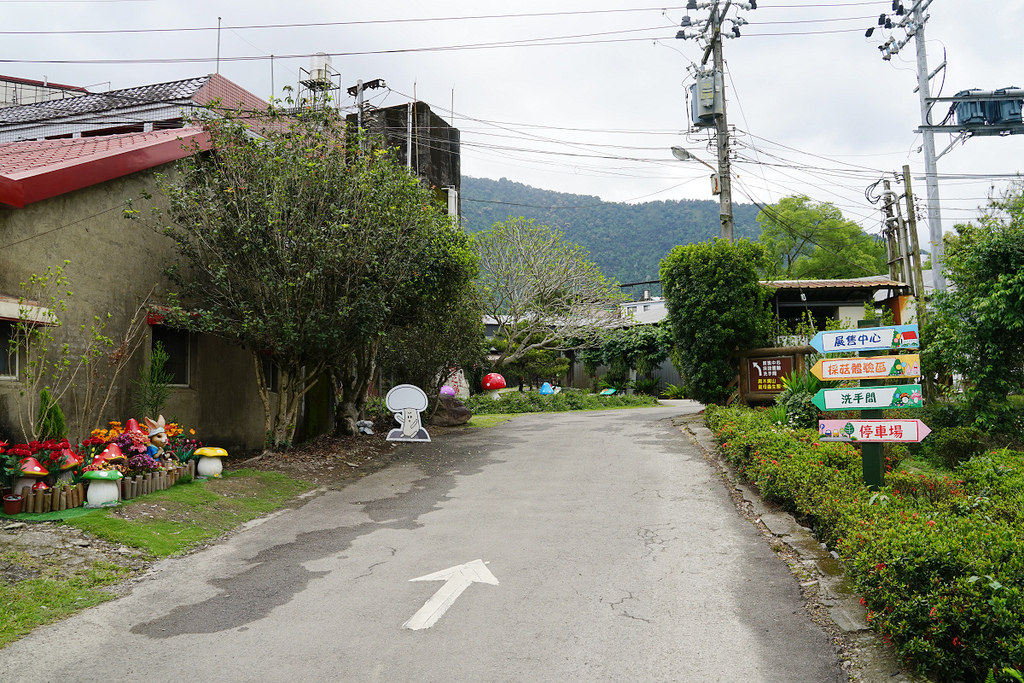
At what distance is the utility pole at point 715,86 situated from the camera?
2139cm

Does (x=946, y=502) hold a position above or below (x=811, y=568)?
above

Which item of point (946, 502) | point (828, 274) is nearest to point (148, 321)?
point (946, 502)

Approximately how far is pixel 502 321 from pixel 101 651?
23022mm

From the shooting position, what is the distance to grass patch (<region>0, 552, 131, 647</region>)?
5.68 m

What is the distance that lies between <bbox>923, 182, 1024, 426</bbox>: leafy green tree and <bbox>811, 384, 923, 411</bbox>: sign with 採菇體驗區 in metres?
4.75

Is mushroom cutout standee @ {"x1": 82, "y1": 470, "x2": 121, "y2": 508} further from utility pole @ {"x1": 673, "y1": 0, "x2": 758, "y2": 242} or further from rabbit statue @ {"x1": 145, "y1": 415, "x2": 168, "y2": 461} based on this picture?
utility pole @ {"x1": 673, "y1": 0, "x2": 758, "y2": 242}

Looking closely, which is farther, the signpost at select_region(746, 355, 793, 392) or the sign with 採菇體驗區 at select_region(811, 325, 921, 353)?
the signpost at select_region(746, 355, 793, 392)

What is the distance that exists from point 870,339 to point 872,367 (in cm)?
31

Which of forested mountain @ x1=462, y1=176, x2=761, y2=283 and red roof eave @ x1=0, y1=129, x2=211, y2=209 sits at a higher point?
forested mountain @ x1=462, y1=176, x2=761, y2=283

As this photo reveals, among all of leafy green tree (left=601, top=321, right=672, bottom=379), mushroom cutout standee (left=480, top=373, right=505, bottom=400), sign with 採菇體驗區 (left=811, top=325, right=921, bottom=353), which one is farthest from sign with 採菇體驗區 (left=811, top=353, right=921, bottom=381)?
leafy green tree (left=601, top=321, right=672, bottom=379)

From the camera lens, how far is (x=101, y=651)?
17.2ft

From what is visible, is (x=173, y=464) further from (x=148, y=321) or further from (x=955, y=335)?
(x=955, y=335)

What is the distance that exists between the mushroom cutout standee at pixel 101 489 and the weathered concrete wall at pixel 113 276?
5.43 ft

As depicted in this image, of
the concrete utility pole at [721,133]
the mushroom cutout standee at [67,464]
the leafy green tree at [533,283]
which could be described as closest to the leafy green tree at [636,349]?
the leafy green tree at [533,283]
